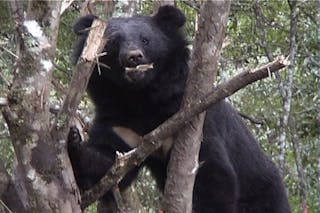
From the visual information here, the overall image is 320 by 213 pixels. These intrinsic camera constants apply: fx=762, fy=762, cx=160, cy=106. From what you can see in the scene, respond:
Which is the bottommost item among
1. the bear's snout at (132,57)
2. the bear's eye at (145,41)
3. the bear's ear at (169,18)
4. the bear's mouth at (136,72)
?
the bear's mouth at (136,72)

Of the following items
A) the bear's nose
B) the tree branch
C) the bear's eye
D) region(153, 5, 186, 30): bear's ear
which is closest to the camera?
the tree branch

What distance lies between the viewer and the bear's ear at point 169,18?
4.22 meters

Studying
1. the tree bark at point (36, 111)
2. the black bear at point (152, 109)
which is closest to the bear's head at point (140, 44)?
the black bear at point (152, 109)

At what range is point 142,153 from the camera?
3.31 metres

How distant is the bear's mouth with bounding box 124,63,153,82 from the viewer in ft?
12.4

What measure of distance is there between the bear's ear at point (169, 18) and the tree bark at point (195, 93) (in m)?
0.69

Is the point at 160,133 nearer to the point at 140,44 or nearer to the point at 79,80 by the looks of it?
the point at 79,80

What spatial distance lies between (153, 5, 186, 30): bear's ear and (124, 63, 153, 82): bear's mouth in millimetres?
434

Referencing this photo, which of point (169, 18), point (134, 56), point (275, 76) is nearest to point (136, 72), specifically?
point (134, 56)

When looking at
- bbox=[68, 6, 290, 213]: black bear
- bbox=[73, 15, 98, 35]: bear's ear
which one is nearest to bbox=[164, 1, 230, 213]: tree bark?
bbox=[68, 6, 290, 213]: black bear

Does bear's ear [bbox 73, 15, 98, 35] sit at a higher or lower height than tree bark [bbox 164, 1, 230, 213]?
higher

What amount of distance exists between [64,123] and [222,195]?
118 cm

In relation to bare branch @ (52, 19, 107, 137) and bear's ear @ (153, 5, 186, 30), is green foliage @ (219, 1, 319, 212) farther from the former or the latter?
bare branch @ (52, 19, 107, 137)

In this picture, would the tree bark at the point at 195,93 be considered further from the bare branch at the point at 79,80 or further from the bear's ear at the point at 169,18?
the bear's ear at the point at 169,18
